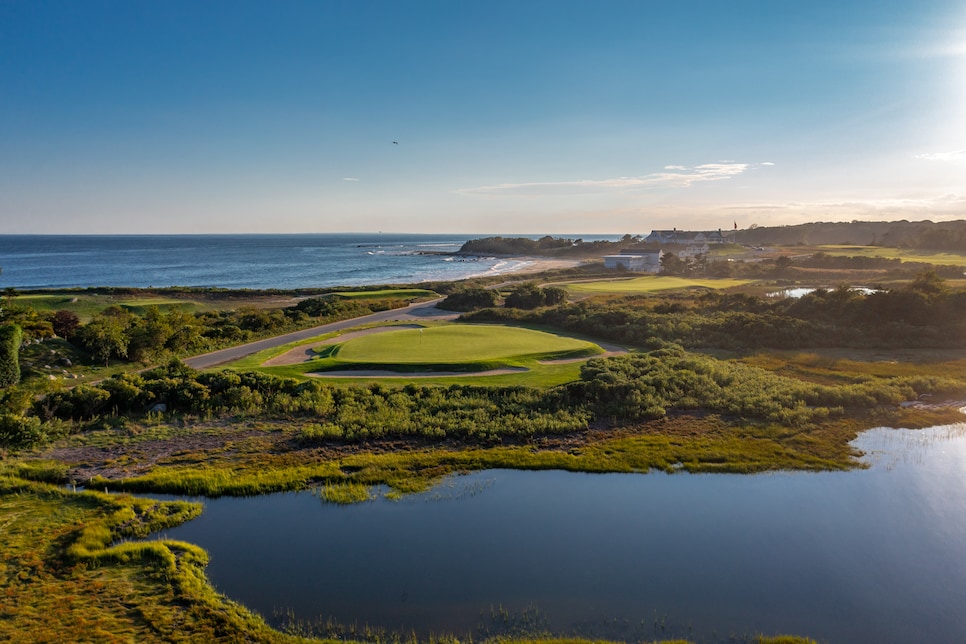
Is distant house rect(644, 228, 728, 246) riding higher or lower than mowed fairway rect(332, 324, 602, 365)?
higher

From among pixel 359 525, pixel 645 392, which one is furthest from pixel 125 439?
pixel 645 392

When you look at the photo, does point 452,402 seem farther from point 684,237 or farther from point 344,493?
point 684,237

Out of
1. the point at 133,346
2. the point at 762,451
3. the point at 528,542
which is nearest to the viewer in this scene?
the point at 528,542

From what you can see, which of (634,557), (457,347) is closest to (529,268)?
(457,347)

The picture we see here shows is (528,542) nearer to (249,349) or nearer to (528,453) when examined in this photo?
(528,453)

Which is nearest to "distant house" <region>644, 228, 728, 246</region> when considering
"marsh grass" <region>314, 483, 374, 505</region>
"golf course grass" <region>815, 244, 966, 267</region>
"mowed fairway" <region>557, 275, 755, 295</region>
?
"golf course grass" <region>815, 244, 966, 267</region>

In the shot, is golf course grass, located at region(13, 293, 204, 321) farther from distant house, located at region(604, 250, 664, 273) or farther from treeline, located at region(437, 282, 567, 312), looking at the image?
distant house, located at region(604, 250, 664, 273)
